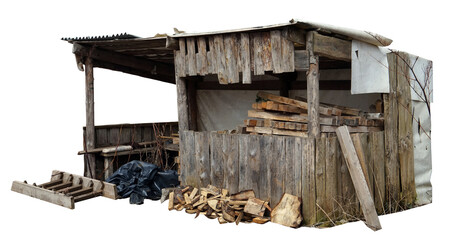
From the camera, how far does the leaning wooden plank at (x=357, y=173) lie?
22.7 feet

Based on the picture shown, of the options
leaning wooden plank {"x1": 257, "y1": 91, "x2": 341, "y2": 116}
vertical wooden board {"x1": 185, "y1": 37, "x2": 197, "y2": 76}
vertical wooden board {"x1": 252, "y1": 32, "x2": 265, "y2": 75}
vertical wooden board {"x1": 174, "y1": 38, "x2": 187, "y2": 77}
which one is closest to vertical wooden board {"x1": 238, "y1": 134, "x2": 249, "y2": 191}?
leaning wooden plank {"x1": 257, "y1": 91, "x2": 341, "y2": 116}

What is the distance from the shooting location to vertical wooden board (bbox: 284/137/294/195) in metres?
6.93

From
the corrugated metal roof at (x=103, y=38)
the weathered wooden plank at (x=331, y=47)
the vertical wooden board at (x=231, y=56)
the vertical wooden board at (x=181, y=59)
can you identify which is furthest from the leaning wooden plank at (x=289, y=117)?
the corrugated metal roof at (x=103, y=38)

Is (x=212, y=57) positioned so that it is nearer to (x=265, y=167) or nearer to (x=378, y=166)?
(x=265, y=167)

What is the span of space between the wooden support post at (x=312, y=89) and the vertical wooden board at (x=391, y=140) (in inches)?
69.9

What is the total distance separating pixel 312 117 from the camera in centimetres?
686

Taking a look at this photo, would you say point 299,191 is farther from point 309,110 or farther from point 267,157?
point 309,110

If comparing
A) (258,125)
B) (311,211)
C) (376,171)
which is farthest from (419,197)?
(258,125)

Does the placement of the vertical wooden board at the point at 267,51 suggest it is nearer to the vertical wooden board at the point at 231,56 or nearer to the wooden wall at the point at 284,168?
the vertical wooden board at the point at 231,56

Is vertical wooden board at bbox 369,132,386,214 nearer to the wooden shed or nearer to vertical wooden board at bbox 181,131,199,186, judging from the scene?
the wooden shed

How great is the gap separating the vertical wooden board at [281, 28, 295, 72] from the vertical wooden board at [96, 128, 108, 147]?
5301 mm

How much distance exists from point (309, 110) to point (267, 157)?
998 millimetres

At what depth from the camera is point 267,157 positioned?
7238 millimetres

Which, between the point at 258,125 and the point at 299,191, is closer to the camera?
the point at 299,191
